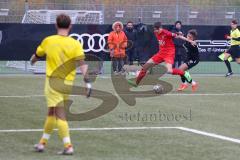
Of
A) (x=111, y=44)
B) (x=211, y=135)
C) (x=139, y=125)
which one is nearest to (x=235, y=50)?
(x=111, y=44)

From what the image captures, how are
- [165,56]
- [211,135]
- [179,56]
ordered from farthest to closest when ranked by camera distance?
[179,56], [165,56], [211,135]

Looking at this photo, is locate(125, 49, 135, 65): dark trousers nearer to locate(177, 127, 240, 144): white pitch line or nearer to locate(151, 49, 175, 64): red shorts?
locate(151, 49, 175, 64): red shorts

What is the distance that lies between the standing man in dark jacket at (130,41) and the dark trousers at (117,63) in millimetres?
1428

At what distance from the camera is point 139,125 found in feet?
42.1

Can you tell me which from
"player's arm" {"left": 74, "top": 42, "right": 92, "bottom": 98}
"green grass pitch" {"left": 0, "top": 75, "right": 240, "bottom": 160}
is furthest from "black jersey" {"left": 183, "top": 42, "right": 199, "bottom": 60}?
"player's arm" {"left": 74, "top": 42, "right": 92, "bottom": 98}

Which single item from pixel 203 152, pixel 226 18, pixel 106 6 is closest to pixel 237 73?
pixel 226 18

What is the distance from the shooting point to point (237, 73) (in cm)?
3058

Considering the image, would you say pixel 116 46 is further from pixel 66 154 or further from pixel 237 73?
pixel 66 154

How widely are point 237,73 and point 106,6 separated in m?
6.37

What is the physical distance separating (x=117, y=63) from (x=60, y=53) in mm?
17142

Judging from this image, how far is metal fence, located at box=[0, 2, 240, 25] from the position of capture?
28.3m

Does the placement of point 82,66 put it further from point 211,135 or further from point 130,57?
point 130,57

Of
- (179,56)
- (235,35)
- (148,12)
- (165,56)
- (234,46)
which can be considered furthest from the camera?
(148,12)

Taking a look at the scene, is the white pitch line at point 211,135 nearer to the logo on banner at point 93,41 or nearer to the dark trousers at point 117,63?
the dark trousers at point 117,63
